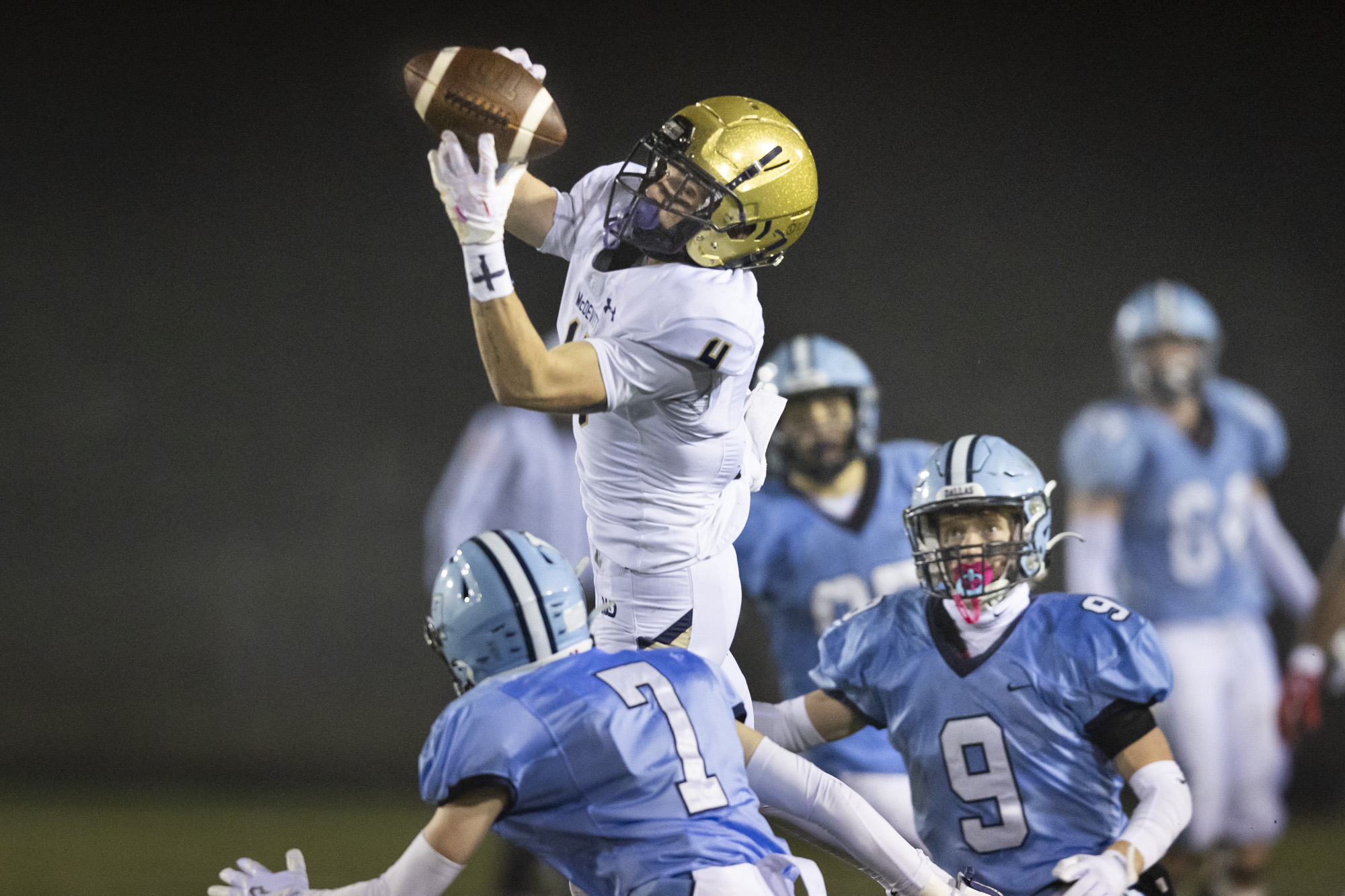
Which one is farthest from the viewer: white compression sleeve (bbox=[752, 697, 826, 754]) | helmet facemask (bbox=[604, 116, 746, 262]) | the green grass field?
the green grass field

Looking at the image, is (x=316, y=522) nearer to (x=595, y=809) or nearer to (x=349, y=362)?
(x=349, y=362)

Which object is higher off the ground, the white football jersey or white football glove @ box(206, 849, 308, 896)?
the white football jersey

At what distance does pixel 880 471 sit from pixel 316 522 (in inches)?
133

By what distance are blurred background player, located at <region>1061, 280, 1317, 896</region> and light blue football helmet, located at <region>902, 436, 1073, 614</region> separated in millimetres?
2703

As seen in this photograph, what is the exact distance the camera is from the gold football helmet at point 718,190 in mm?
2555

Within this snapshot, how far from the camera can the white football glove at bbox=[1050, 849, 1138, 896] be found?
2.25 metres

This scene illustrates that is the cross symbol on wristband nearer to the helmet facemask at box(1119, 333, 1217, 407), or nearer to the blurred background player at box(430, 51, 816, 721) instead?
the blurred background player at box(430, 51, 816, 721)

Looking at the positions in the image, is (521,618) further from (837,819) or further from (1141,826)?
(1141,826)

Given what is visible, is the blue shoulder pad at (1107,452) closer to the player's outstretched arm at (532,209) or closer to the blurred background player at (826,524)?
the blurred background player at (826,524)

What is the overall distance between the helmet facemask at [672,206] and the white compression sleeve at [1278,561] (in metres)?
3.70

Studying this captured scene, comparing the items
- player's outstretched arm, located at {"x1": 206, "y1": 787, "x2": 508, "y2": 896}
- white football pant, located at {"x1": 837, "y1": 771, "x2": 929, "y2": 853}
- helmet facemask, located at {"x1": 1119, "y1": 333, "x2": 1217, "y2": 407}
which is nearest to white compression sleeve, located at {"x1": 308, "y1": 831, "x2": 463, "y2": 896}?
player's outstretched arm, located at {"x1": 206, "y1": 787, "x2": 508, "y2": 896}

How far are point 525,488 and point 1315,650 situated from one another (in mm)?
2776

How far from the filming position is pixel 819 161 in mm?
6402

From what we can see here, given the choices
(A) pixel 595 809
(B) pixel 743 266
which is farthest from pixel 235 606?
(A) pixel 595 809
